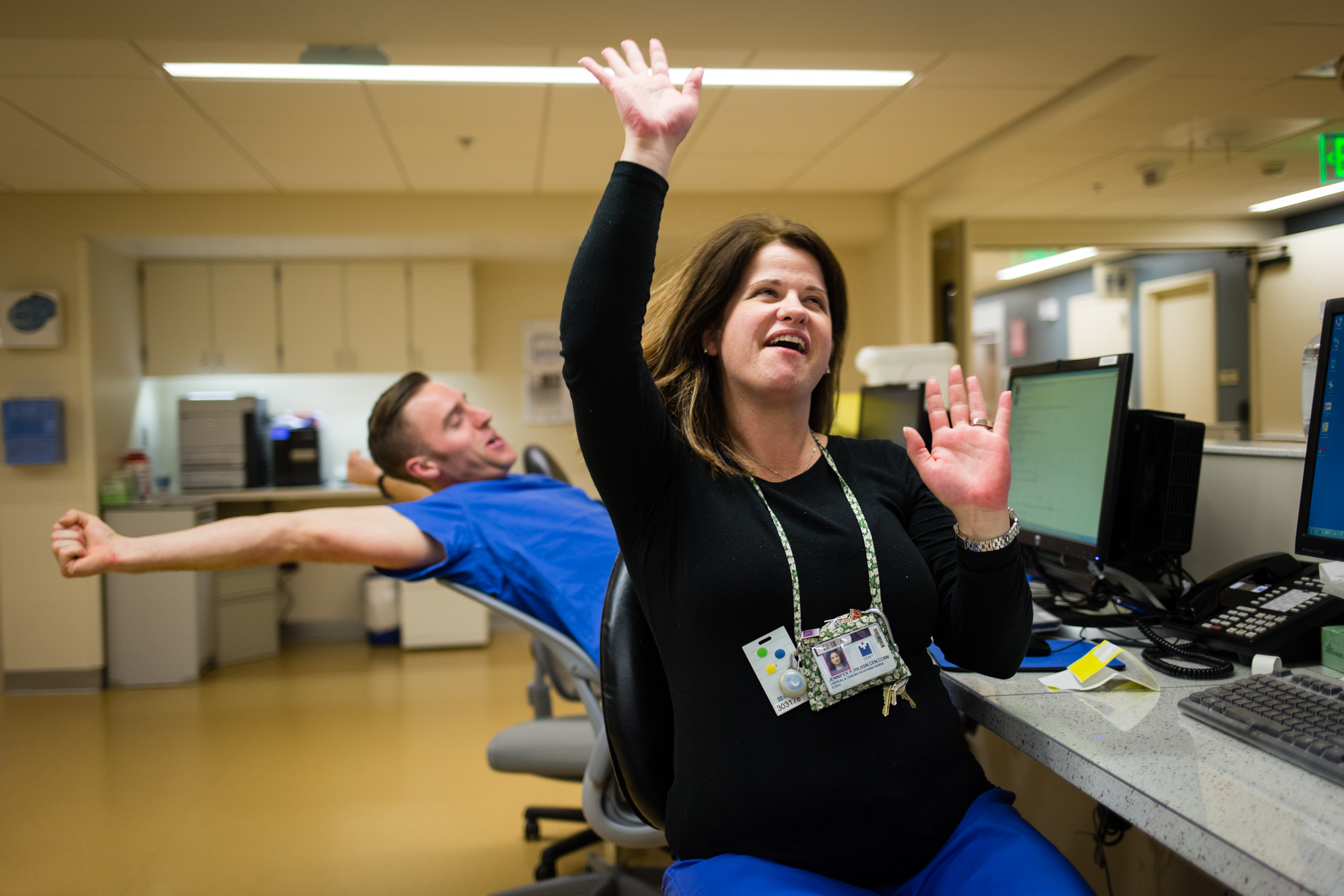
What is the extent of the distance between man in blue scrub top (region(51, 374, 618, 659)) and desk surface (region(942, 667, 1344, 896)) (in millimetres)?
859

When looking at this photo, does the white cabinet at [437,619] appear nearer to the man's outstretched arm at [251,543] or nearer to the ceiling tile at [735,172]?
the ceiling tile at [735,172]

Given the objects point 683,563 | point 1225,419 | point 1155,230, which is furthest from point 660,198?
point 1225,419

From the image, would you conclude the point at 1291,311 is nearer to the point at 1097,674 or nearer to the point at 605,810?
the point at 1097,674

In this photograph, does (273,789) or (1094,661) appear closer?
(1094,661)

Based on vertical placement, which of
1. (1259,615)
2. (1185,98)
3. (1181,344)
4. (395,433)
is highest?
(1185,98)

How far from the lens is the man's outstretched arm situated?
1424 millimetres

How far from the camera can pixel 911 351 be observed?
3.84m

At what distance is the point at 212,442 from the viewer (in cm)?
498

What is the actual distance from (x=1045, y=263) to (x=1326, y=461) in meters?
6.91

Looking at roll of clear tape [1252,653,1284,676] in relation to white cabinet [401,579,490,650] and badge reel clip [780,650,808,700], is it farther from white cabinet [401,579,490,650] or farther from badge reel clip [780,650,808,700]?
white cabinet [401,579,490,650]

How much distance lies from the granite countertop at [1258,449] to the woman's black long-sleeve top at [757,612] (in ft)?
2.77

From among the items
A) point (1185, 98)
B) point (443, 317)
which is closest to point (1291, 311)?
point (1185, 98)

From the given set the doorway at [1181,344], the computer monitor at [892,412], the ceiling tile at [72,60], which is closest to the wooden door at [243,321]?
the ceiling tile at [72,60]

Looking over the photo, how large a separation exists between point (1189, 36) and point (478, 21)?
2.53 meters
